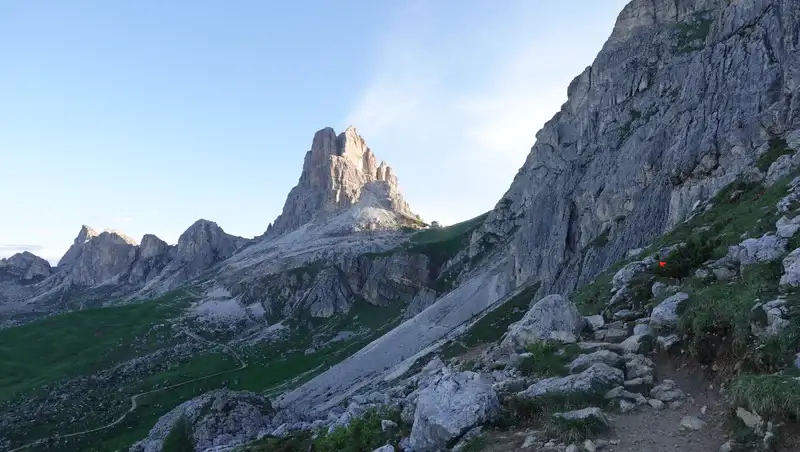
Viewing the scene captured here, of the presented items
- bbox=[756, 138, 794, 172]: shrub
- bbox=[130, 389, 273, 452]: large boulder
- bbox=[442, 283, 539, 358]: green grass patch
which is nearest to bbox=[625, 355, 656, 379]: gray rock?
bbox=[756, 138, 794, 172]: shrub

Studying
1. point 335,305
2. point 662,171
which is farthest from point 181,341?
point 662,171

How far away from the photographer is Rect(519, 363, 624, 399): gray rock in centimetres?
1389

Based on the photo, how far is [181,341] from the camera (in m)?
145

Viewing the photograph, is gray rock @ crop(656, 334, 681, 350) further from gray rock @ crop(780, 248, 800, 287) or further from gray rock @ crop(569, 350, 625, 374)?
gray rock @ crop(780, 248, 800, 287)

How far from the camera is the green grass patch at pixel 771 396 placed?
9617 mm

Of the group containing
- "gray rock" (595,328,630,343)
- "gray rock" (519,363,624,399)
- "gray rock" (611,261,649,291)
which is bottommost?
"gray rock" (519,363,624,399)

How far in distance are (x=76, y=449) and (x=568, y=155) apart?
120 metres

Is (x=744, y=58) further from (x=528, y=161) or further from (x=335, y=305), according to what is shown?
(x=335, y=305)

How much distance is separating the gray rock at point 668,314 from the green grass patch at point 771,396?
5642 mm

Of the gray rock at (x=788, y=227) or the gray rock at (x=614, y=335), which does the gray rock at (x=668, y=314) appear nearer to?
the gray rock at (x=614, y=335)

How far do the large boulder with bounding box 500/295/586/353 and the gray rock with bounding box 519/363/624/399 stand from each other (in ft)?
15.9

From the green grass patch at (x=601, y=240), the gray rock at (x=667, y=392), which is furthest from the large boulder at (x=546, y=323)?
the green grass patch at (x=601, y=240)

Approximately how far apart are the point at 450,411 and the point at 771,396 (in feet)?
25.6

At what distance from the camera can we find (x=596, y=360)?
619 inches
